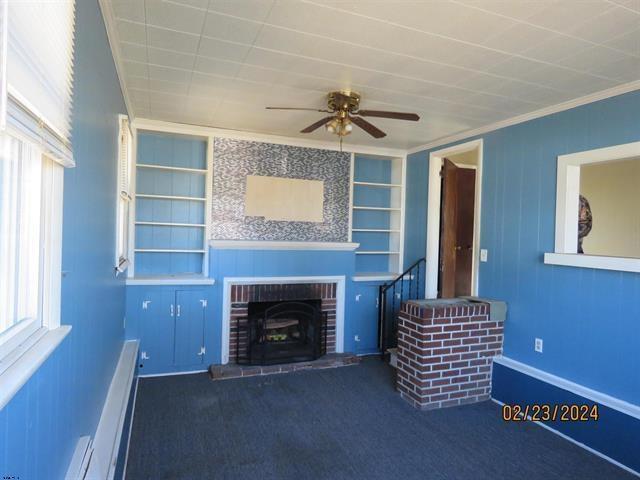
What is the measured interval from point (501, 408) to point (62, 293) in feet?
11.1

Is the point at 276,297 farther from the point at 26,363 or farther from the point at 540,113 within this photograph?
the point at 26,363

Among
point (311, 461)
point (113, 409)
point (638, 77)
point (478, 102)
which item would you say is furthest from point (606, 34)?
point (113, 409)

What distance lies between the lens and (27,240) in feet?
3.72

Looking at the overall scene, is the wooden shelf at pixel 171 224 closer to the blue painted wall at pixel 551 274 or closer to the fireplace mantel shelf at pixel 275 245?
the fireplace mantel shelf at pixel 275 245

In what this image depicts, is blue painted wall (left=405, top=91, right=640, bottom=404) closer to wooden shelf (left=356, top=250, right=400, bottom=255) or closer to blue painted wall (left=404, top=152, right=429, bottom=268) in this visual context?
blue painted wall (left=404, top=152, right=429, bottom=268)

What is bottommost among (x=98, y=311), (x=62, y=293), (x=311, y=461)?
(x=311, y=461)

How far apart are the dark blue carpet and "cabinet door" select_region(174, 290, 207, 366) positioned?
1.11 ft

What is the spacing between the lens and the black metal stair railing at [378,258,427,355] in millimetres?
4762

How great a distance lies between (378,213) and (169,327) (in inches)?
115

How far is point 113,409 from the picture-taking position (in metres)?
2.27

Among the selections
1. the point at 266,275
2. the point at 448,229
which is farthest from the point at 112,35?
the point at 448,229

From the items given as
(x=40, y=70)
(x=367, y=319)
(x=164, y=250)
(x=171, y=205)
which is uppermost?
(x=40, y=70)

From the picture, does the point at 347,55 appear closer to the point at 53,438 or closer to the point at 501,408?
the point at 53,438

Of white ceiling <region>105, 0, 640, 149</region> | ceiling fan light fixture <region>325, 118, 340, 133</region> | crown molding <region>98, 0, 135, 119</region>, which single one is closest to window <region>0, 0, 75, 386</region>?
crown molding <region>98, 0, 135, 119</region>
